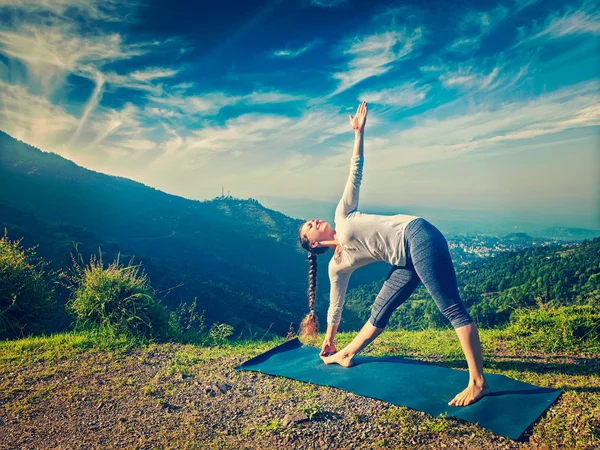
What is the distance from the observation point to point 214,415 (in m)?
2.80

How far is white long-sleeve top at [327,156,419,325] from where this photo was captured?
3031 mm

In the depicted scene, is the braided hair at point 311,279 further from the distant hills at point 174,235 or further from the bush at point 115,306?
the distant hills at point 174,235

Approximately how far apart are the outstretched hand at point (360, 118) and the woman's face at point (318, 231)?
0.83 meters

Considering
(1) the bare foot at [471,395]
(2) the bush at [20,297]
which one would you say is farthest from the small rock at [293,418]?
(2) the bush at [20,297]

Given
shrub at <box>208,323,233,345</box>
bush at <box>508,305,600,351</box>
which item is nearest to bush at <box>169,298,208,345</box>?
shrub at <box>208,323,233,345</box>

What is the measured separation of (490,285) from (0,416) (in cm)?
1532

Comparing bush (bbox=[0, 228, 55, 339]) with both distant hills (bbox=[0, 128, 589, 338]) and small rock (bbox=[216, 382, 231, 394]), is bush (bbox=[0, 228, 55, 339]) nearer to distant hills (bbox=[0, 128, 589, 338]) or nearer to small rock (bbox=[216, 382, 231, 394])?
small rock (bbox=[216, 382, 231, 394])

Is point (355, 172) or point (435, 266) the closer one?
point (435, 266)

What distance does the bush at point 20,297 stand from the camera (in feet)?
16.4

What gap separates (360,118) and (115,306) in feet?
12.1

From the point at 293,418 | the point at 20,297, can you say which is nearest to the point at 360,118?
the point at 293,418

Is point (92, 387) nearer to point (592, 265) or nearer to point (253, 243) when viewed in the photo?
point (592, 265)

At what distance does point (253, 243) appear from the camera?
5425 cm

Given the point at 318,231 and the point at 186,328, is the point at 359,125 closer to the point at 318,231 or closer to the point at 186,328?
the point at 318,231
